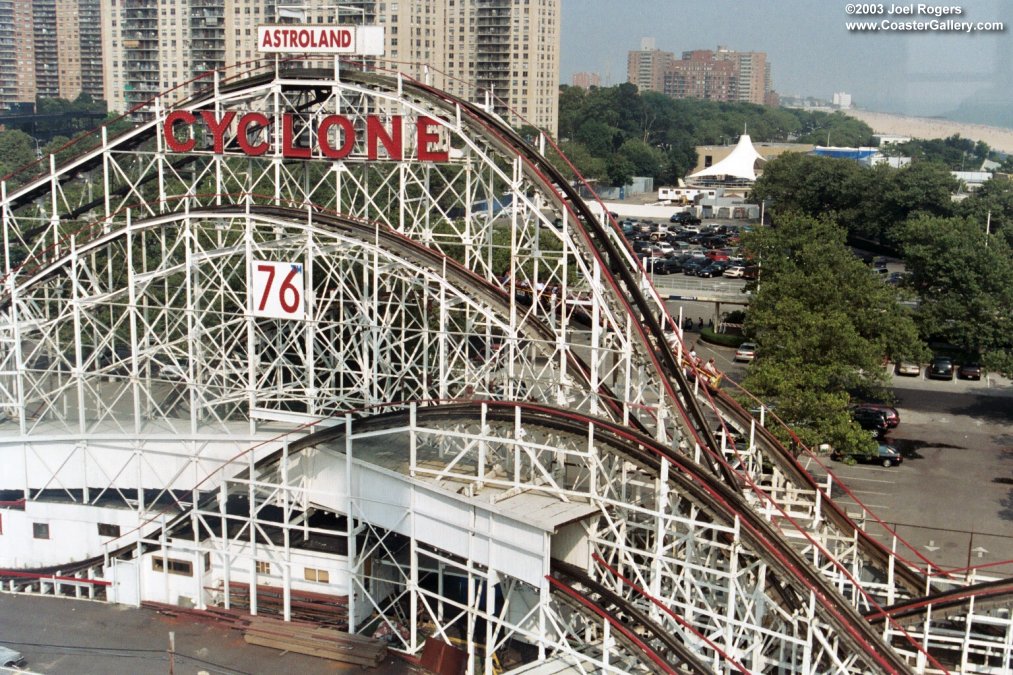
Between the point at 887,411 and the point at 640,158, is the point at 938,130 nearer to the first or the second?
the point at 640,158

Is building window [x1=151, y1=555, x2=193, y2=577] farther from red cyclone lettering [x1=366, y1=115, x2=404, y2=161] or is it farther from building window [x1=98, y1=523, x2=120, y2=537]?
red cyclone lettering [x1=366, y1=115, x2=404, y2=161]

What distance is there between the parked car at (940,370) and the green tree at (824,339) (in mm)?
3879

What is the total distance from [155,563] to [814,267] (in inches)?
1182

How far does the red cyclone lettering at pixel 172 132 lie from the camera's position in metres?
30.8

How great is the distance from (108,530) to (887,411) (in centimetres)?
2931

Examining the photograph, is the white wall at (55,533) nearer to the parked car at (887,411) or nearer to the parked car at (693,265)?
the parked car at (887,411)

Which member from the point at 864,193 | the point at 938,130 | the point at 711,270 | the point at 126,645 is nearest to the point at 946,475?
the point at 126,645

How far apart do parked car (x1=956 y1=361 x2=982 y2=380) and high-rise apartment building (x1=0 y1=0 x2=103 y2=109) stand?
5075 inches

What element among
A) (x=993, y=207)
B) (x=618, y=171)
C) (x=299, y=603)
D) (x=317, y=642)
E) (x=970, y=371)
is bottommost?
(x=317, y=642)

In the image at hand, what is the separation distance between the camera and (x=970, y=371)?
52.5 meters

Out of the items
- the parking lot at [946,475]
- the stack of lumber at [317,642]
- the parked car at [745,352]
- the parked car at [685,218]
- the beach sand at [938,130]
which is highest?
the beach sand at [938,130]

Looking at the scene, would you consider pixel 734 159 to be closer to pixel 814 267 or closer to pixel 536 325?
pixel 814 267

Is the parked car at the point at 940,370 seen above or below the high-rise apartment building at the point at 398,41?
below

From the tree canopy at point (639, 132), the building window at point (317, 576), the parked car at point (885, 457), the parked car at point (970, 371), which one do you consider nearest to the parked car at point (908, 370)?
the parked car at point (970, 371)
